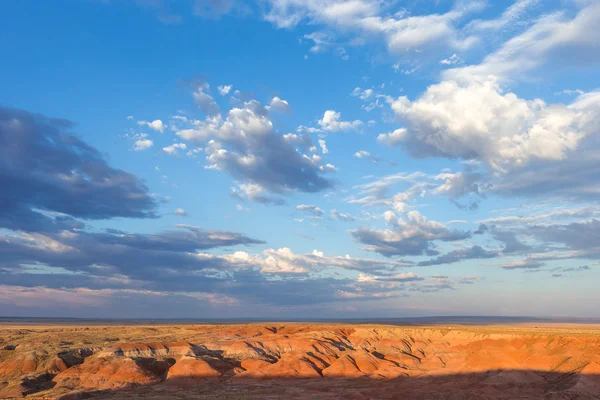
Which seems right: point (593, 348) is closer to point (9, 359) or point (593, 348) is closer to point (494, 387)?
point (494, 387)

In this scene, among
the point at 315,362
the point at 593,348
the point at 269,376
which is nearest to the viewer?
the point at 593,348

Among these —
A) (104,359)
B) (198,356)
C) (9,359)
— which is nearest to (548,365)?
(198,356)

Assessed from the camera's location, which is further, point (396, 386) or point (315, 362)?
point (315, 362)

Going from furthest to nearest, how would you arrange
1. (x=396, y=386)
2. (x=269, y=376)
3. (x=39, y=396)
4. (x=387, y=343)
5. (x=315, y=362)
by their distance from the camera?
(x=387, y=343) → (x=315, y=362) → (x=269, y=376) → (x=396, y=386) → (x=39, y=396)

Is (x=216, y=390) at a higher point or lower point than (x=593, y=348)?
lower

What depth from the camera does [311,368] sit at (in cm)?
9438

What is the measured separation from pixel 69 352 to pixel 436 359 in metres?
74.7

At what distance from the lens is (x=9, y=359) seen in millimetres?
96125

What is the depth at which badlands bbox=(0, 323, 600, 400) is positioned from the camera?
2933 inches

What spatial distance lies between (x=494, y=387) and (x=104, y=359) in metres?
70.3

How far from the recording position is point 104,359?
93625mm

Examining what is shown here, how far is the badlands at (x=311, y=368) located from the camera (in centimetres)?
7450

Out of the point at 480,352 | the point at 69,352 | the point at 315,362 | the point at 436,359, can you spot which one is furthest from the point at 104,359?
the point at 480,352

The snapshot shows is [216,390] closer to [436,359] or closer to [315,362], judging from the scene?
[315,362]
